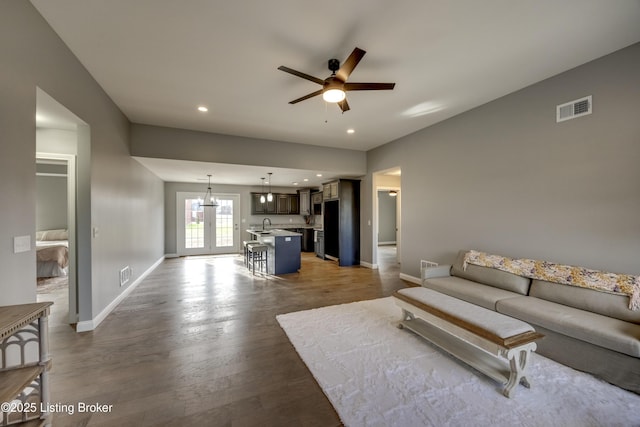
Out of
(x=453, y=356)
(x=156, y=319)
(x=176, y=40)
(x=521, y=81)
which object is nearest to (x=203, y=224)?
(x=156, y=319)

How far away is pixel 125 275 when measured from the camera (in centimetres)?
398

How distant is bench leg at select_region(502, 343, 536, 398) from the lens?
1.82 metres

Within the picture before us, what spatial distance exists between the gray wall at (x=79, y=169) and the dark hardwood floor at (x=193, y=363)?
0.63m

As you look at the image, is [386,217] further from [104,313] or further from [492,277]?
[104,313]

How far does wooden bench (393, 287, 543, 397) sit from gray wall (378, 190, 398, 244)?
8013 millimetres

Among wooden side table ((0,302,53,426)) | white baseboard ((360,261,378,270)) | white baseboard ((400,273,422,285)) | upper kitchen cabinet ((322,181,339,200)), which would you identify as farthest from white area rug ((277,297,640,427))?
upper kitchen cabinet ((322,181,339,200))

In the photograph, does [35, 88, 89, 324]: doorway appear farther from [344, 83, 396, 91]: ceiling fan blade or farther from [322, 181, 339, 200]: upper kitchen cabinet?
[322, 181, 339, 200]: upper kitchen cabinet

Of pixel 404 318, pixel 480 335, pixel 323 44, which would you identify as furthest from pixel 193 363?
pixel 323 44

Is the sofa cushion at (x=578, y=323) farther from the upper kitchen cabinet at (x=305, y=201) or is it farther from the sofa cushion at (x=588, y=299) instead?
the upper kitchen cabinet at (x=305, y=201)

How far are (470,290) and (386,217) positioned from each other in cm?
790

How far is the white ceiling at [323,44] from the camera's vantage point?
190cm

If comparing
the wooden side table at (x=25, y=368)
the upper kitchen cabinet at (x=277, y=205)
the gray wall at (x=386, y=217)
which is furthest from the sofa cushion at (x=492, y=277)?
the gray wall at (x=386, y=217)

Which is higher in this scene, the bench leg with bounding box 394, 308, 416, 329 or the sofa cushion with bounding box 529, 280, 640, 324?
the sofa cushion with bounding box 529, 280, 640, 324

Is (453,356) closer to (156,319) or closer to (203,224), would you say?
(156,319)
